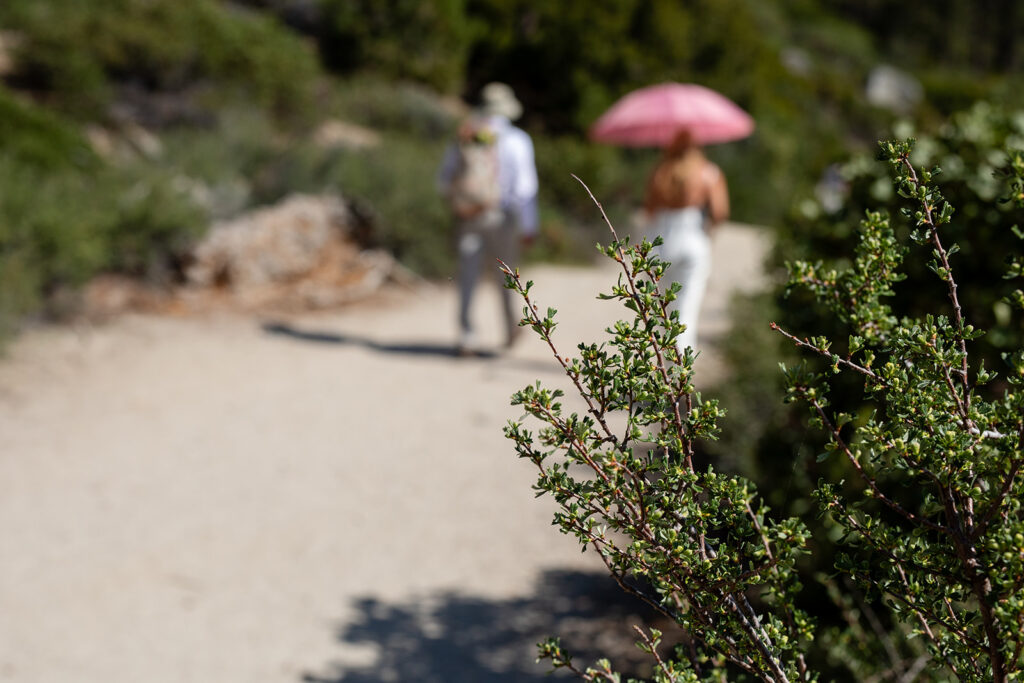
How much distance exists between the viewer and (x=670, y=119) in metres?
6.56

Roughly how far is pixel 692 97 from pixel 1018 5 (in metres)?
51.4

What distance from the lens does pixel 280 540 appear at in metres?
4.13

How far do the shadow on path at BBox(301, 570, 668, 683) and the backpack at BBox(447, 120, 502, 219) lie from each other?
2934 millimetres

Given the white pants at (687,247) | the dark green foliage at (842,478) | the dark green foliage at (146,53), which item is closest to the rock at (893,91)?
the dark green foliage at (146,53)

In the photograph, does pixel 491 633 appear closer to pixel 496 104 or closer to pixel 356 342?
pixel 496 104

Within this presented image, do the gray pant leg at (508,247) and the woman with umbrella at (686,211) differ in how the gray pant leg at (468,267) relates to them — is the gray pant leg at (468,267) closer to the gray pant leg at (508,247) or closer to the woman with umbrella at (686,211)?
the gray pant leg at (508,247)

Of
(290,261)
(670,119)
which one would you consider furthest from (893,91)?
(290,261)

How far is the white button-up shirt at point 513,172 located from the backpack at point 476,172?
2.5 inches

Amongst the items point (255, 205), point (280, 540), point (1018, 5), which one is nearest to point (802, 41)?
point (1018, 5)

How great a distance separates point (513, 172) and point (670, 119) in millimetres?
1182

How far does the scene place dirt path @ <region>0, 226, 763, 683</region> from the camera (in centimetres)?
340

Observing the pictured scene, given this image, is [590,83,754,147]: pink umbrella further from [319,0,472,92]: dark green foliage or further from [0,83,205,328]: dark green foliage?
[319,0,472,92]: dark green foliage

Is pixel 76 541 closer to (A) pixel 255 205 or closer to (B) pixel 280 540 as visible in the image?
(B) pixel 280 540

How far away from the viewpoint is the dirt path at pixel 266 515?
3.40 m
